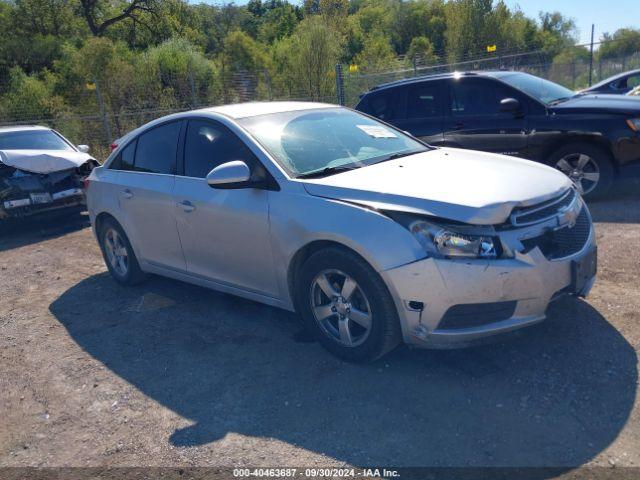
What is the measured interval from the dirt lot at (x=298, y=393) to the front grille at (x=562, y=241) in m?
0.53

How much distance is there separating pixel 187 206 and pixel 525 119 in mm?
4943

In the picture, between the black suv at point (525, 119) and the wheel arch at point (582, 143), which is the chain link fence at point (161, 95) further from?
the wheel arch at point (582, 143)

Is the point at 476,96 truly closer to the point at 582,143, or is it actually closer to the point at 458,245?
the point at 582,143

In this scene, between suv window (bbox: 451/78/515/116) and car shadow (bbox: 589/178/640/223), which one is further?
suv window (bbox: 451/78/515/116)

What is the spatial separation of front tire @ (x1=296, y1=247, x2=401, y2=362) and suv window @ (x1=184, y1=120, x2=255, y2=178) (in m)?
1.06

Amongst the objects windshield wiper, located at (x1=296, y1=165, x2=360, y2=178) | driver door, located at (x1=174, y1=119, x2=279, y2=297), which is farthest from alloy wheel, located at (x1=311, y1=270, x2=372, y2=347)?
windshield wiper, located at (x1=296, y1=165, x2=360, y2=178)

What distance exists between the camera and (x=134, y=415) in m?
3.56

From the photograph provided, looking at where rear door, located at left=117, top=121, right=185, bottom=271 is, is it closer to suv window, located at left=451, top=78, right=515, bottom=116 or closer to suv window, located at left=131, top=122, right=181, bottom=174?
suv window, located at left=131, top=122, right=181, bottom=174

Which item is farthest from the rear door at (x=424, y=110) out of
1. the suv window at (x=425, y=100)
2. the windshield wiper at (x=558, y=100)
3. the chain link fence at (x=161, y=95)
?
the chain link fence at (x=161, y=95)

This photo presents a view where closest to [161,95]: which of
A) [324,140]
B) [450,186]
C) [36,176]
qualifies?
[36,176]

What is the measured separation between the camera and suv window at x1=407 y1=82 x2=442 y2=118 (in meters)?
8.23

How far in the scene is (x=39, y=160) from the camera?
8656 mm

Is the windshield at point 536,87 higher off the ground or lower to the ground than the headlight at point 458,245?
higher

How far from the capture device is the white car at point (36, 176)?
855 centimetres
